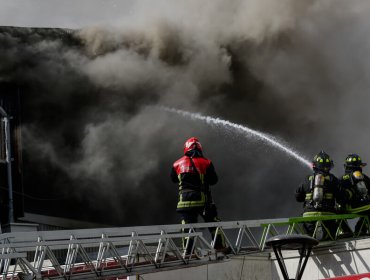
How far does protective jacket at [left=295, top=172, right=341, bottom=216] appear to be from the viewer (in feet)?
29.1

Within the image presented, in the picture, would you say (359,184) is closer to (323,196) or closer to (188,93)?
(323,196)

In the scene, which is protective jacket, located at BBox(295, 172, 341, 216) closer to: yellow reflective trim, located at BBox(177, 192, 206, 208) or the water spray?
yellow reflective trim, located at BBox(177, 192, 206, 208)

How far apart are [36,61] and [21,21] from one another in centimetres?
167

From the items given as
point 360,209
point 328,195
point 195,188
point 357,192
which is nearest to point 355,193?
point 357,192

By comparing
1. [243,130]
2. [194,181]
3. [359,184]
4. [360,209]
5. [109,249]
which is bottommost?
[109,249]

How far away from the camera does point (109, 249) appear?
7.29m

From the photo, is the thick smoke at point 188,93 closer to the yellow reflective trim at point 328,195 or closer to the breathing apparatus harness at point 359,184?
the breathing apparatus harness at point 359,184

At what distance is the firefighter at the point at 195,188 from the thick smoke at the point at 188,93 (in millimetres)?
7471

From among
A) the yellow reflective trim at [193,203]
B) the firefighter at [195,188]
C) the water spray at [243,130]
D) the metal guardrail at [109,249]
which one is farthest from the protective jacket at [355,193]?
the water spray at [243,130]

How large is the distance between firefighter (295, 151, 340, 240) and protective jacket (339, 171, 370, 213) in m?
0.28

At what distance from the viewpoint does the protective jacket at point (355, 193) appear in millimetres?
9156

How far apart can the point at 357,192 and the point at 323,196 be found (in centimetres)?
65

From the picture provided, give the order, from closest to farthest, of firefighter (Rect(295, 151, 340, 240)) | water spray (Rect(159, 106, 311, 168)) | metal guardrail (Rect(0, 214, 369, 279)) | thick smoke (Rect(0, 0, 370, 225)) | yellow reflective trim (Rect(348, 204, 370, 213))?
1. metal guardrail (Rect(0, 214, 369, 279))
2. firefighter (Rect(295, 151, 340, 240))
3. yellow reflective trim (Rect(348, 204, 370, 213))
4. thick smoke (Rect(0, 0, 370, 225))
5. water spray (Rect(159, 106, 311, 168))

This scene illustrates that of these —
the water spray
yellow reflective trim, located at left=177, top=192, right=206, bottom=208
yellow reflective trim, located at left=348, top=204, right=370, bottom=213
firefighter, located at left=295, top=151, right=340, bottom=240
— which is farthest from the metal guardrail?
the water spray
